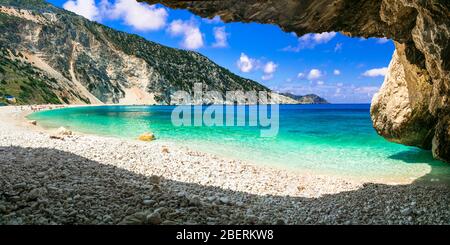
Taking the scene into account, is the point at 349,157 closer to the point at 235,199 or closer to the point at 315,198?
the point at 315,198

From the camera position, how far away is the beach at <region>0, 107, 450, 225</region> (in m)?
5.90

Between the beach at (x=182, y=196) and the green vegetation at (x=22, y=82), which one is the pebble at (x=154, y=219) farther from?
the green vegetation at (x=22, y=82)

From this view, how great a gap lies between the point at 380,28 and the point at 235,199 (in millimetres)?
7655

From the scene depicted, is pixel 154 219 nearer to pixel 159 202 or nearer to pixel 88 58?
pixel 159 202

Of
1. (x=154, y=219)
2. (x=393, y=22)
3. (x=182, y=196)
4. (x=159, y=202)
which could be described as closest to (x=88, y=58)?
(x=393, y=22)

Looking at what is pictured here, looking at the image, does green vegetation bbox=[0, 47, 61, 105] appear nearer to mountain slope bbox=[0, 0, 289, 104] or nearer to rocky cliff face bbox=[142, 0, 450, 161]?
mountain slope bbox=[0, 0, 289, 104]

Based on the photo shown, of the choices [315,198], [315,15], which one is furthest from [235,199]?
[315,15]

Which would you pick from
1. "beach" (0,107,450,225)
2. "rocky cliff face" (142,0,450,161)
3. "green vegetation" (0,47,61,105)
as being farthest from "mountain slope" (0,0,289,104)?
"rocky cliff face" (142,0,450,161)

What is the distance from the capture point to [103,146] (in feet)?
53.9

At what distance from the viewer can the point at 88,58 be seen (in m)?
115

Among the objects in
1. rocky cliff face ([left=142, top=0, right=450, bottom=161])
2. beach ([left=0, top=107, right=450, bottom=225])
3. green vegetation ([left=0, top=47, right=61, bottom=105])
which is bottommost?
beach ([left=0, top=107, right=450, bottom=225])

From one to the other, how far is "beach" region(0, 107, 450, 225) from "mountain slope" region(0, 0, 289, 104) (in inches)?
3176

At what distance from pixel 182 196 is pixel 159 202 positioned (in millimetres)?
761

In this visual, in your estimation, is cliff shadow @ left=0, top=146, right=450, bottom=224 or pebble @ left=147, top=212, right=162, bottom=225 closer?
pebble @ left=147, top=212, right=162, bottom=225
